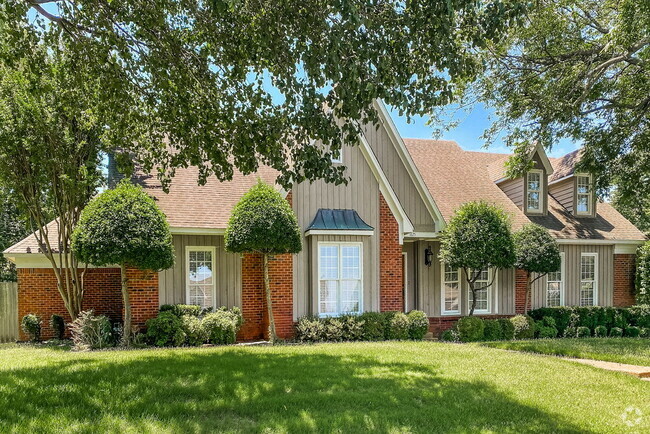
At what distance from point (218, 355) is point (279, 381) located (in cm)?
239

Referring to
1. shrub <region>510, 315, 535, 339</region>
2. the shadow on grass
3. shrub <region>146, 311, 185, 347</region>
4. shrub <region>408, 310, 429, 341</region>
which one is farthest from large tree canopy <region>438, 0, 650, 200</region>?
shrub <region>146, 311, 185, 347</region>

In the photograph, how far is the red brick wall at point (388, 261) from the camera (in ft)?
41.7

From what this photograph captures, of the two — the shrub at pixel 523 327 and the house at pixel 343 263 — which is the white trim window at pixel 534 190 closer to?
the house at pixel 343 263

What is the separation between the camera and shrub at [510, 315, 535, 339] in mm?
13680

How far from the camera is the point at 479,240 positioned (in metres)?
12.9

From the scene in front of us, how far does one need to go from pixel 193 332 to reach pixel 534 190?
1329 centimetres

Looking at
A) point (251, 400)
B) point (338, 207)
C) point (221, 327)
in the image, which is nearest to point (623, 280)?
point (338, 207)

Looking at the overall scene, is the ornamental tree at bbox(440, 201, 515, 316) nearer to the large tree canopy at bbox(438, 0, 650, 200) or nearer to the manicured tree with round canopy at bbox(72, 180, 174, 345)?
the large tree canopy at bbox(438, 0, 650, 200)

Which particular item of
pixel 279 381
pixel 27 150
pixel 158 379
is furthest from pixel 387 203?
pixel 27 150

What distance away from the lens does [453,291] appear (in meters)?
15.0

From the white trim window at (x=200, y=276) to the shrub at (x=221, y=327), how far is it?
0.95 metres

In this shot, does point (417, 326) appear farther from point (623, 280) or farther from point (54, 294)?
point (54, 294)

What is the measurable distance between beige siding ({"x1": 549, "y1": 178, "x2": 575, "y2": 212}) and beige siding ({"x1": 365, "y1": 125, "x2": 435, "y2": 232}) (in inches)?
278

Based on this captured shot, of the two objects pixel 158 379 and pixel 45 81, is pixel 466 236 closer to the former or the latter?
pixel 158 379
